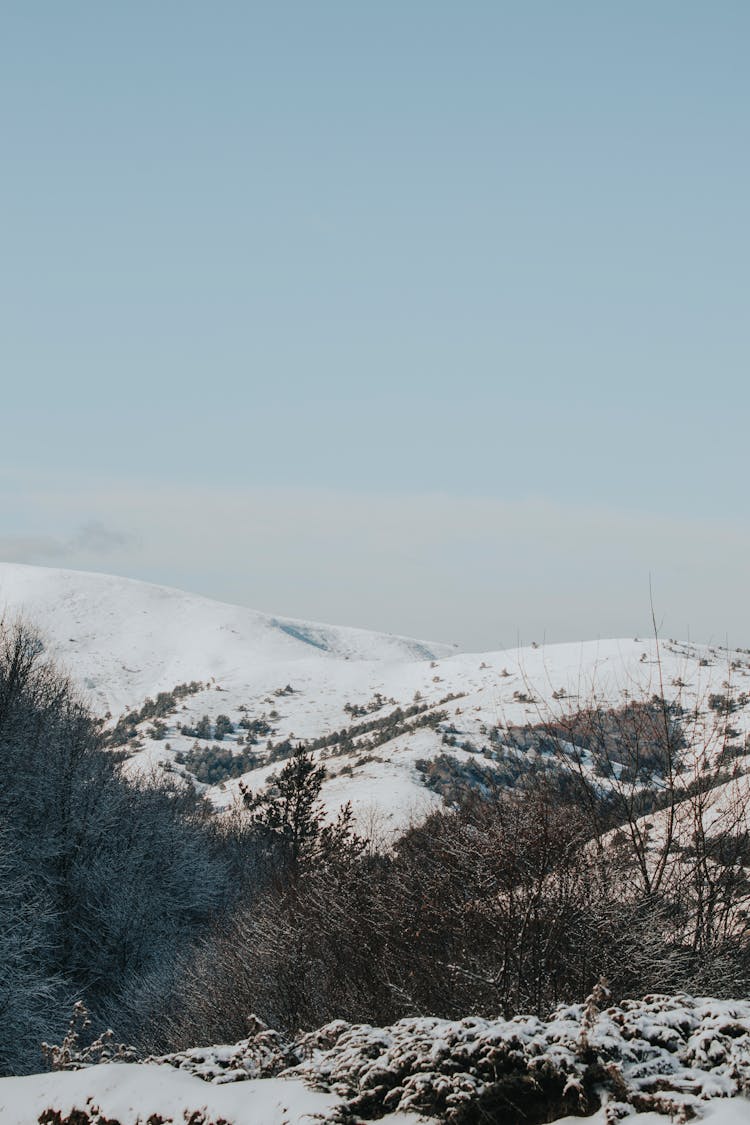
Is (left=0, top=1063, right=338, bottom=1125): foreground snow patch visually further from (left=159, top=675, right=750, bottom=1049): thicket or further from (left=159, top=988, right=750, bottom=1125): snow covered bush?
(left=159, top=675, right=750, bottom=1049): thicket

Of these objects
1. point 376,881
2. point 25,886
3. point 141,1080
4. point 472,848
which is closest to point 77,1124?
point 141,1080

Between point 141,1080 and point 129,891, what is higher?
point 141,1080

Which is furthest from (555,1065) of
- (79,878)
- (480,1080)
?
(79,878)

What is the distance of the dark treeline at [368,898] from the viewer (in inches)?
484

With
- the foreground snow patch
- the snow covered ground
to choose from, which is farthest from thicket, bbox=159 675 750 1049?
the foreground snow patch

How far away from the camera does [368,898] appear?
20172 millimetres

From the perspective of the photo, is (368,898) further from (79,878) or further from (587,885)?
(79,878)

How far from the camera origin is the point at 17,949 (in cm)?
2970

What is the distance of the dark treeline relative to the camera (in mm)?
12305

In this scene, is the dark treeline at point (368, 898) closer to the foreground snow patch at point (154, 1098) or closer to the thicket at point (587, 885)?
the thicket at point (587, 885)

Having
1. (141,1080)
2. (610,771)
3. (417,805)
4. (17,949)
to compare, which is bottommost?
(417,805)

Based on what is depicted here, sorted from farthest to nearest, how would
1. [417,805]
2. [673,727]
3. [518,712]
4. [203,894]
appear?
[518,712] < [417,805] < [203,894] < [673,727]

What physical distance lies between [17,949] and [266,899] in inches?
368

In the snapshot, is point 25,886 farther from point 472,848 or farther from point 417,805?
point 417,805
